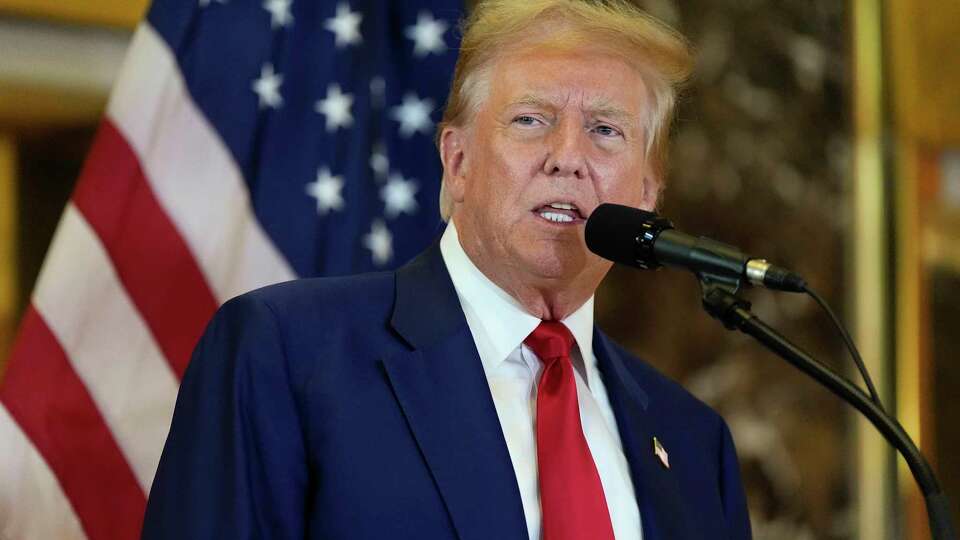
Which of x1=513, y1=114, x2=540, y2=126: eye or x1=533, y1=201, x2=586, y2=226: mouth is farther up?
x1=513, y1=114, x2=540, y2=126: eye

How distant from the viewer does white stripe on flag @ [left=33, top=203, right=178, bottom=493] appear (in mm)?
2336

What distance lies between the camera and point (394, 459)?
1677 mm

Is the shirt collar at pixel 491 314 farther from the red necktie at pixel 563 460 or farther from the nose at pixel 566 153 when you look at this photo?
the nose at pixel 566 153

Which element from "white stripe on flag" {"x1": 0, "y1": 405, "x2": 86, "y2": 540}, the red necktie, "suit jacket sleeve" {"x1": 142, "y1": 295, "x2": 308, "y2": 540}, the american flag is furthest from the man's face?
"white stripe on flag" {"x1": 0, "y1": 405, "x2": 86, "y2": 540}

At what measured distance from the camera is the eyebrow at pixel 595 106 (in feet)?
6.41

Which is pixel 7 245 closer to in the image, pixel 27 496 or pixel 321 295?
pixel 27 496

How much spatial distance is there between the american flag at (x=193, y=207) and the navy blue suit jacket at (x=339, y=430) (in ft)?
2.17

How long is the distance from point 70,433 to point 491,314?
2.86ft

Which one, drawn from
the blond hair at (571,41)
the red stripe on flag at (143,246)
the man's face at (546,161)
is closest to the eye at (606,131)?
the man's face at (546,161)

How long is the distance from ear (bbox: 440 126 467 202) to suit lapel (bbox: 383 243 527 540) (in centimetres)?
20

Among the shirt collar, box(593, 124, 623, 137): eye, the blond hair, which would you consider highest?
the blond hair

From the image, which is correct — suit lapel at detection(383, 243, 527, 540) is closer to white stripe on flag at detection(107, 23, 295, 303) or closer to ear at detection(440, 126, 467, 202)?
ear at detection(440, 126, 467, 202)

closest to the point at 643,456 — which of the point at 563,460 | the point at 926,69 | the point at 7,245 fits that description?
the point at 563,460

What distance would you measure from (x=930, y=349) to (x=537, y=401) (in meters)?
1.77
